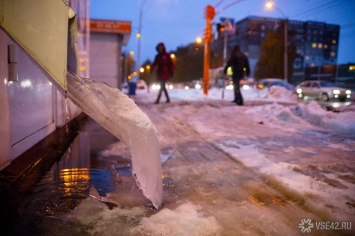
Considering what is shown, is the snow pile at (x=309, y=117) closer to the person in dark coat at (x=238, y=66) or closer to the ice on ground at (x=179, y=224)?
the person in dark coat at (x=238, y=66)

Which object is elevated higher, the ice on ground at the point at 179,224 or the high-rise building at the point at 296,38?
the high-rise building at the point at 296,38

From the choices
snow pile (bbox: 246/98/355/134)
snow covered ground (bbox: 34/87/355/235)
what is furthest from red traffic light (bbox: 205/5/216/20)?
snow covered ground (bbox: 34/87/355/235)

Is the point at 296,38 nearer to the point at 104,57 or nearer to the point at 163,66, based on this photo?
the point at 104,57

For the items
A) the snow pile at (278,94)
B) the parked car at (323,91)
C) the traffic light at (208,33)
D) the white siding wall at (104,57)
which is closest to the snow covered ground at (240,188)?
the traffic light at (208,33)

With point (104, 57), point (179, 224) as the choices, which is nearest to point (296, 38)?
point (104, 57)

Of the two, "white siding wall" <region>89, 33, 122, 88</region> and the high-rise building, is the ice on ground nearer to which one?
"white siding wall" <region>89, 33, 122, 88</region>

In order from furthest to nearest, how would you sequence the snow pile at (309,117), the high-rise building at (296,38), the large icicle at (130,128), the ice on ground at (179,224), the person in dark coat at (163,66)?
the high-rise building at (296,38) → the person in dark coat at (163,66) → the snow pile at (309,117) → the large icicle at (130,128) → the ice on ground at (179,224)

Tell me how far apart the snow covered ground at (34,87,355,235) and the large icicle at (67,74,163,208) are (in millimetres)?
258

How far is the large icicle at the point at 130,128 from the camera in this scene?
2.64 meters

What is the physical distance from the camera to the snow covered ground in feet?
7.89

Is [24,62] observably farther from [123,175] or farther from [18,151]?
[123,175]

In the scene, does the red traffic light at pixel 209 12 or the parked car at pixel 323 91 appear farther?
the parked car at pixel 323 91

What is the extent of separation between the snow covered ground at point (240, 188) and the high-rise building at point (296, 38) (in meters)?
63.6

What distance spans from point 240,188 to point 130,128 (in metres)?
1.40
